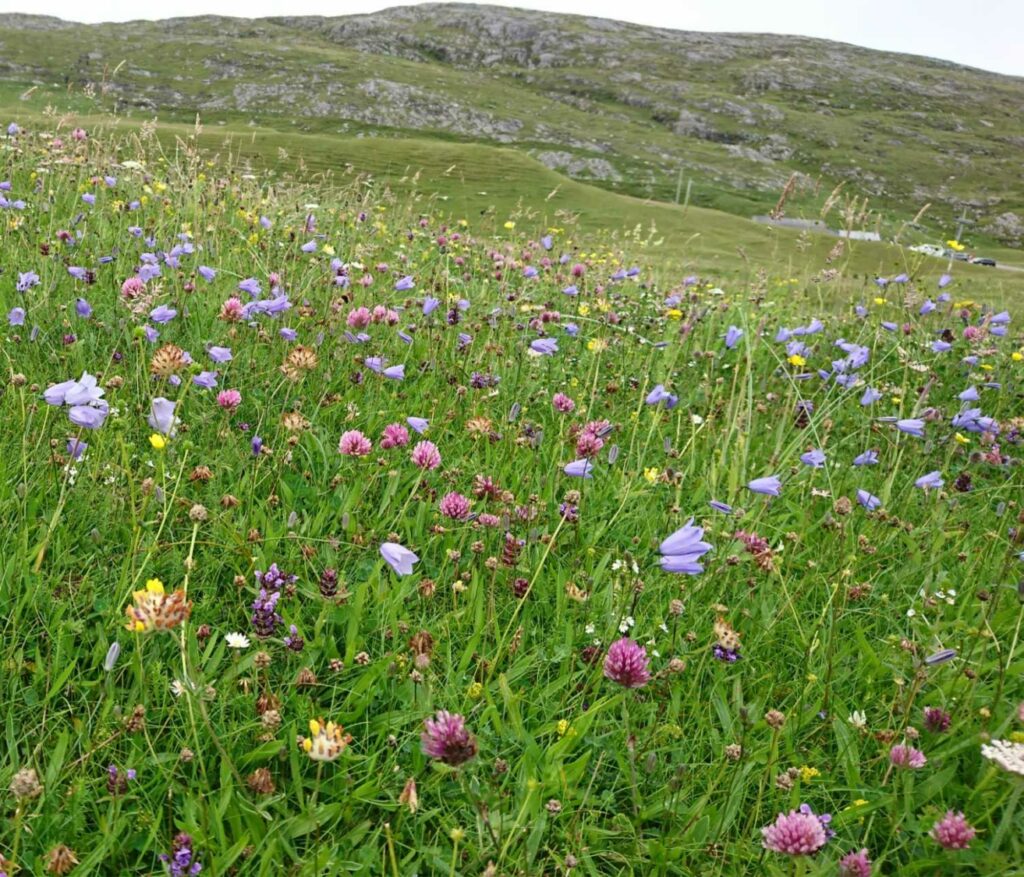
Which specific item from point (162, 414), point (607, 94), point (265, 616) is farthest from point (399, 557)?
point (607, 94)

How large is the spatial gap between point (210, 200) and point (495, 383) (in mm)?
3788

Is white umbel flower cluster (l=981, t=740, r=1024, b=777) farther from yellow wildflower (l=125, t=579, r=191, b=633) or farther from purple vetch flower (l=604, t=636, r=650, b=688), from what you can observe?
yellow wildflower (l=125, t=579, r=191, b=633)

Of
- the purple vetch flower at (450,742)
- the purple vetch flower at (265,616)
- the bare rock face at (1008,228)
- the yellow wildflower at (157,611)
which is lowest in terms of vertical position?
the purple vetch flower at (265,616)

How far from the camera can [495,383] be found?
3.38m

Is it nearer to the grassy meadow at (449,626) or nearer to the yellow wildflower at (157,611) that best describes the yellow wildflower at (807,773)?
the grassy meadow at (449,626)

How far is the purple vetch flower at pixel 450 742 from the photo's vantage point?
3.72 feet

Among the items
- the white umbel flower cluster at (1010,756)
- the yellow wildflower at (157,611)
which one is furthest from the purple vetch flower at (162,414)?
the white umbel flower cluster at (1010,756)

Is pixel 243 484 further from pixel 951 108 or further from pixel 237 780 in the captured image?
pixel 951 108

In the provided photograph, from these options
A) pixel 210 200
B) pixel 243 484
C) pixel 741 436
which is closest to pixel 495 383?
pixel 741 436

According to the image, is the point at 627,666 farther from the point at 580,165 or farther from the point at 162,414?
the point at 580,165

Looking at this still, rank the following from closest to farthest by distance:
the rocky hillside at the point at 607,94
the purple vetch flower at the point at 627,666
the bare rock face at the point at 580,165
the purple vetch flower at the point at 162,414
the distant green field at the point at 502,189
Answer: the purple vetch flower at the point at 627,666 < the purple vetch flower at the point at 162,414 < the distant green field at the point at 502,189 < the bare rock face at the point at 580,165 < the rocky hillside at the point at 607,94

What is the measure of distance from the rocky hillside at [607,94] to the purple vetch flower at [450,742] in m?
48.9

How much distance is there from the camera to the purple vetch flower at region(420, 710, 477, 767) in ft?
3.72

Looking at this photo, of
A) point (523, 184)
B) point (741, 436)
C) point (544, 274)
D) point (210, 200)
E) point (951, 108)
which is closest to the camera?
point (741, 436)
